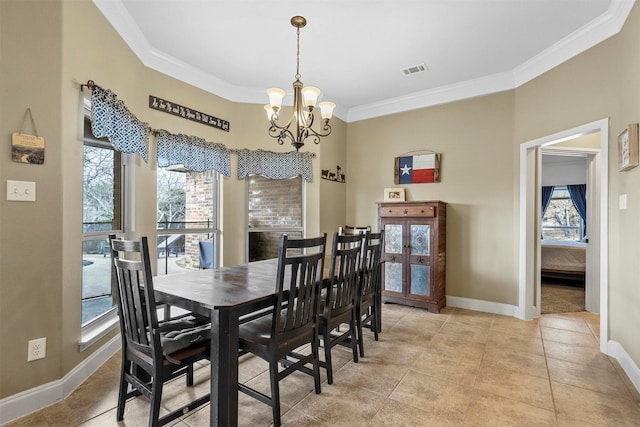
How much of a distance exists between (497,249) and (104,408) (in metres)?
4.05

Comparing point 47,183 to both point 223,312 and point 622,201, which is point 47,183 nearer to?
point 223,312

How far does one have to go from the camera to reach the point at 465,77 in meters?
3.77

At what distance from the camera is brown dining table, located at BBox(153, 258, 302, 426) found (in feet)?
5.06

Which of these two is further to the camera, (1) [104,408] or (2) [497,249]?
(2) [497,249]

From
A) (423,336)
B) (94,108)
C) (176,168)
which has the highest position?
(94,108)

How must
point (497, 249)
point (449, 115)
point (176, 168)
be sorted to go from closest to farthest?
point (176, 168) < point (497, 249) < point (449, 115)

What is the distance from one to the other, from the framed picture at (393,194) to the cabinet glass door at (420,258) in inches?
24.1

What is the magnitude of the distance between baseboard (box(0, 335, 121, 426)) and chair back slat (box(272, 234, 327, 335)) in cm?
146

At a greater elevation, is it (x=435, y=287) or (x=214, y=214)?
(x=214, y=214)

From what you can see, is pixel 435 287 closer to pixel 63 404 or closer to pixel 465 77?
pixel 465 77

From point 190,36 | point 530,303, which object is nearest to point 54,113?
point 190,36

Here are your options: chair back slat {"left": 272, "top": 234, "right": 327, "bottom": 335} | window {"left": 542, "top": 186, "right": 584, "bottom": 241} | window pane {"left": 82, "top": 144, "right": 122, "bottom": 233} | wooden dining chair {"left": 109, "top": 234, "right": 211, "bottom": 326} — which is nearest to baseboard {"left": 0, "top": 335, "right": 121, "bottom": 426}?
wooden dining chair {"left": 109, "top": 234, "right": 211, "bottom": 326}

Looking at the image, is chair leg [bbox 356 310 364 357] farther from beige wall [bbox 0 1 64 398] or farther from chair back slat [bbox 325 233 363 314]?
beige wall [bbox 0 1 64 398]

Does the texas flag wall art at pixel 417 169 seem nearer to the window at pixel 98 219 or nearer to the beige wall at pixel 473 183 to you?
the beige wall at pixel 473 183
